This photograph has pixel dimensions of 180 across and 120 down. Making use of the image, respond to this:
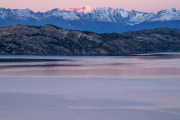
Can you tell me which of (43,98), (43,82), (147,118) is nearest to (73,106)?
(43,98)

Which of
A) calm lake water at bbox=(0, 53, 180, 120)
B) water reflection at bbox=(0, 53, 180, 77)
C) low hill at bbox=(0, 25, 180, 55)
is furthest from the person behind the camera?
low hill at bbox=(0, 25, 180, 55)

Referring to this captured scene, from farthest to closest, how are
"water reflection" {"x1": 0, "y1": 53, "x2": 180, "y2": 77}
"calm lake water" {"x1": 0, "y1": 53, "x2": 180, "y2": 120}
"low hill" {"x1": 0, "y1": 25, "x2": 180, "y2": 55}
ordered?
"low hill" {"x1": 0, "y1": 25, "x2": 180, "y2": 55} → "water reflection" {"x1": 0, "y1": 53, "x2": 180, "y2": 77} → "calm lake water" {"x1": 0, "y1": 53, "x2": 180, "y2": 120}

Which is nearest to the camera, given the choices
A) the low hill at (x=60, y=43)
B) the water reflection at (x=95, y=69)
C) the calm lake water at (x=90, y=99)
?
the calm lake water at (x=90, y=99)

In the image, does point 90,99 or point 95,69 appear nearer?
point 90,99

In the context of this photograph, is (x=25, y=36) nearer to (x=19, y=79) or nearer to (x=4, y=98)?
(x=19, y=79)

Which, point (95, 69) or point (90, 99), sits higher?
point (90, 99)

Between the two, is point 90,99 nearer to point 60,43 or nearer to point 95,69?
point 95,69

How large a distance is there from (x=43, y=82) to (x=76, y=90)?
300 inches

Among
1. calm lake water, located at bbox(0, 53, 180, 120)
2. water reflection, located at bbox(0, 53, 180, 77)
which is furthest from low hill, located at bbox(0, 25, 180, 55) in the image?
calm lake water, located at bbox(0, 53, 180, 120)

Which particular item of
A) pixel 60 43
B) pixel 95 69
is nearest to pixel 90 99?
pixel 95 69

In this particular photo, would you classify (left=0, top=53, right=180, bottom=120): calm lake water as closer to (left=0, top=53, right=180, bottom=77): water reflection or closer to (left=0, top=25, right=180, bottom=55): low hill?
(left=0, top=53, right=180, bottom=77): water reflection

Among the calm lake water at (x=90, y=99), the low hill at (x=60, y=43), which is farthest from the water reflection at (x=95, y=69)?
the low hill at (x=60, y=43)

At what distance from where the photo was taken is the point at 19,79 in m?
43.8

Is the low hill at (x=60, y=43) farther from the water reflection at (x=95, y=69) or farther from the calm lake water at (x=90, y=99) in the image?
the calm lake water at (x=90, y=99)
